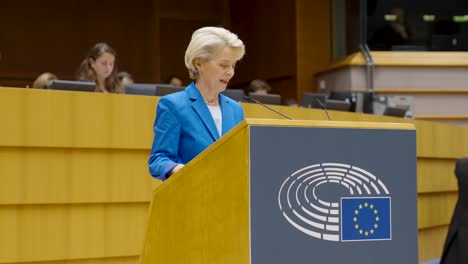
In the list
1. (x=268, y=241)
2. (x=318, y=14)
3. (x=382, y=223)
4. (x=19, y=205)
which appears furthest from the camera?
(x=318, y=14)

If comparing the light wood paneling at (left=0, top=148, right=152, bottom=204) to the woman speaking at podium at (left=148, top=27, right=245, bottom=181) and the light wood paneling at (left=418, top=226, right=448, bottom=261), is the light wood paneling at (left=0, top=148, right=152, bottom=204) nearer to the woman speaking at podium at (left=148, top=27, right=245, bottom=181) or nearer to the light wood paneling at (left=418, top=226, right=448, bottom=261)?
the woman speaking at podium at (left=148, top=27, right=245, bottom=181)

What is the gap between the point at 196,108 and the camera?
7.74 feet

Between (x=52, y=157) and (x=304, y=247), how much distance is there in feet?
6.30

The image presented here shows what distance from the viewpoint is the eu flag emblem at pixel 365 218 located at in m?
2.02

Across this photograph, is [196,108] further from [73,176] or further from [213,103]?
[73,176]

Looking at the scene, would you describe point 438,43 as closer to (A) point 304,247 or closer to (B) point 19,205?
(B) point 19,205

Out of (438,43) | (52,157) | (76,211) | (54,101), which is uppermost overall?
(438,43)

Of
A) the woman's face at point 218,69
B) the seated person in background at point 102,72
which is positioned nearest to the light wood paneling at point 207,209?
the woman's face at point 218,69

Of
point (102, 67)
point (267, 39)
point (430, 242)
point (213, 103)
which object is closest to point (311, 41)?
point (267, 39)

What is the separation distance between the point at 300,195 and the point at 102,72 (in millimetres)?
3080

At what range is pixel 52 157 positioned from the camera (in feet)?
11.9

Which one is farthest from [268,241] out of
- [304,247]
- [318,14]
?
[318,14]

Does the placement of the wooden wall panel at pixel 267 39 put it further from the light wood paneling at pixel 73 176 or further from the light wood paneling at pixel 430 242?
the light wood paneling at pixel 73 176

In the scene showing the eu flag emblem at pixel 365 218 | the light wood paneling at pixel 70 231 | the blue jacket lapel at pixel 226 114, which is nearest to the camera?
the eu flag emblem at pixel 365 218
